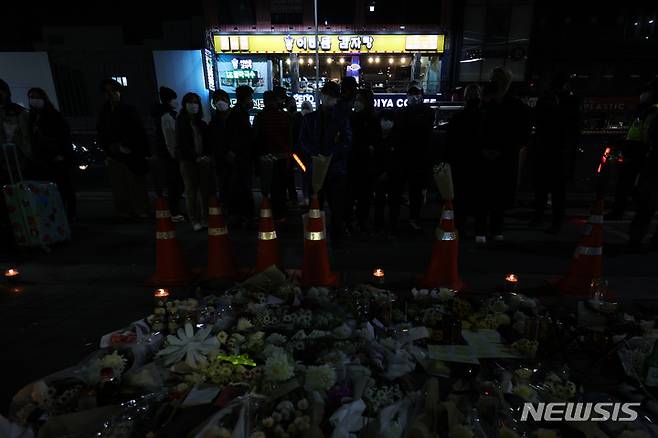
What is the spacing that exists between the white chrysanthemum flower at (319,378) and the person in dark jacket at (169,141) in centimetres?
462

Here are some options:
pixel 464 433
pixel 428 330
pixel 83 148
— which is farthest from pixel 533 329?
Answer: pixel 83 148

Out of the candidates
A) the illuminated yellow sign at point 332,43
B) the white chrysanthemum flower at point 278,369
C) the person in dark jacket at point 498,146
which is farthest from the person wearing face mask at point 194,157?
the illuminated yellow sign at point 332,43

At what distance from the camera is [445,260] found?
382 cm

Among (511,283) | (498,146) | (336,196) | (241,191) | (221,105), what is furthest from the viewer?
(241,191)

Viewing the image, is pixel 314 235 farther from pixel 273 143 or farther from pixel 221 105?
pixel 221 105

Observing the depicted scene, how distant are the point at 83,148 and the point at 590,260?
11.9 meters

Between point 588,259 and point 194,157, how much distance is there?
5.08 metres

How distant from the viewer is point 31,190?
15.7ft

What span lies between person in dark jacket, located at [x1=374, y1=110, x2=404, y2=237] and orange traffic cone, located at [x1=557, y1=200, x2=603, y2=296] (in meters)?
2.33

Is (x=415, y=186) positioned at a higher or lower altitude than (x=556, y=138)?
lower

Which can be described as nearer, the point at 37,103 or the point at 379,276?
the point at 379,276

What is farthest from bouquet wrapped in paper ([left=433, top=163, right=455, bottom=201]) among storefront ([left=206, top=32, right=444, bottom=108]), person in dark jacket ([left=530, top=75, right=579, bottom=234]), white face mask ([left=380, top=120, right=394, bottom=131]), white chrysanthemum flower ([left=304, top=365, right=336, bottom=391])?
storefront ([left=206, top=32, right=444, bottom=108])

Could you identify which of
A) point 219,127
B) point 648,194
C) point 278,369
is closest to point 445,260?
point 278,369

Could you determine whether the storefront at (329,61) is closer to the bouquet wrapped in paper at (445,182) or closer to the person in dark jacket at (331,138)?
the person in dark jacket at (331,138)
